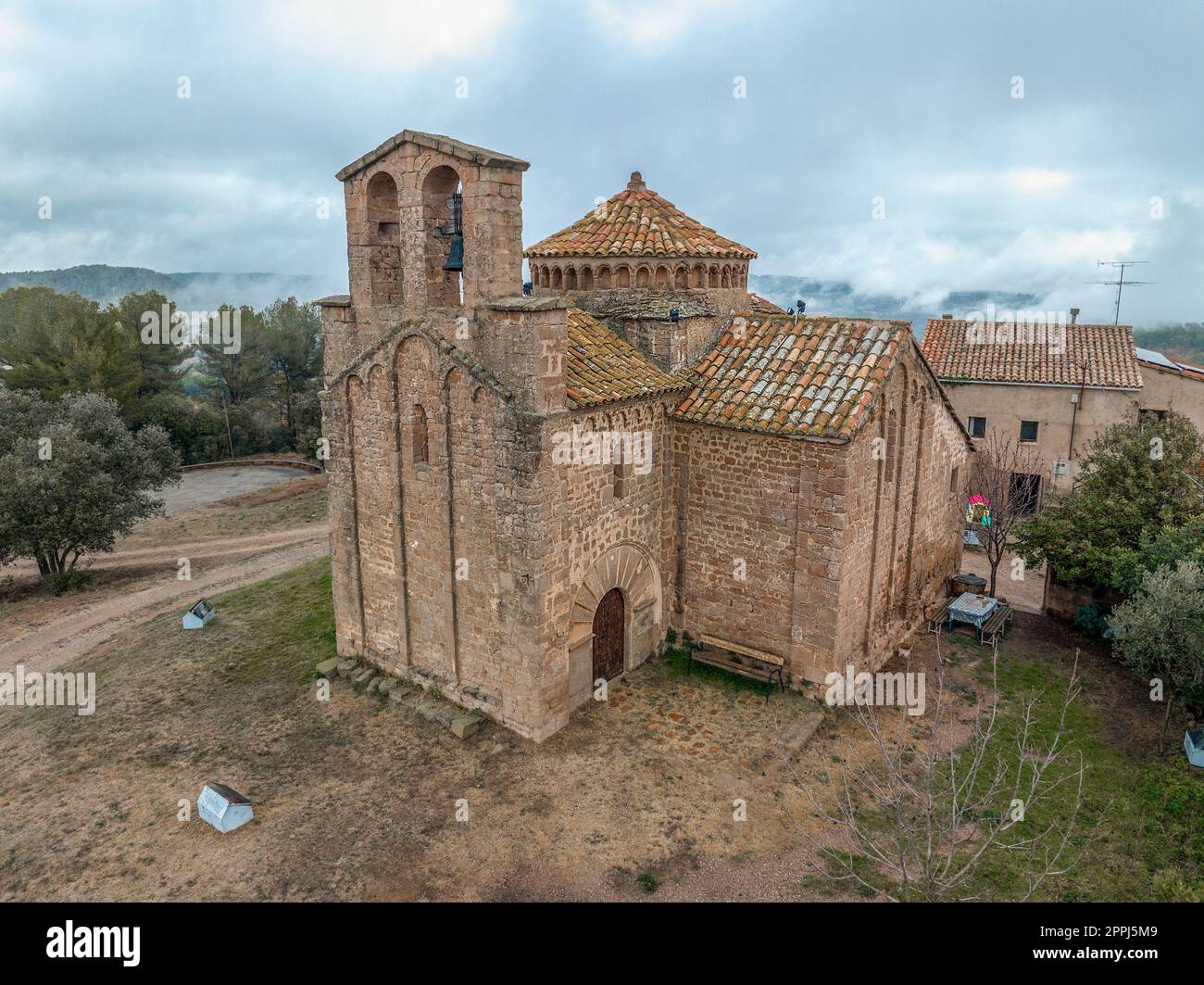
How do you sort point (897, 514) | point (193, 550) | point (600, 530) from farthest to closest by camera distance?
point (193, 550) → point (897, 514) → point (600, 530)

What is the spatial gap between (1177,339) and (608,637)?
10667cm

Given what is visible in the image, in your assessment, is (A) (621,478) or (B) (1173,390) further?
(B) (1173,390)

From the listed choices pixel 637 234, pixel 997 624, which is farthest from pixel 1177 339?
pixel 637 234

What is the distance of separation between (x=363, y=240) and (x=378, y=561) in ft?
19.8

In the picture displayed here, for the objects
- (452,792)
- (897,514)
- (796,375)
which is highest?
(796,375)

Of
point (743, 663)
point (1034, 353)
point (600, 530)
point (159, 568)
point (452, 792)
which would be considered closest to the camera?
point (452, 792)

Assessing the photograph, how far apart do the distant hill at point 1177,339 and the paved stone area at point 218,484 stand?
86.4m

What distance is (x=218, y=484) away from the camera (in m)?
40.8

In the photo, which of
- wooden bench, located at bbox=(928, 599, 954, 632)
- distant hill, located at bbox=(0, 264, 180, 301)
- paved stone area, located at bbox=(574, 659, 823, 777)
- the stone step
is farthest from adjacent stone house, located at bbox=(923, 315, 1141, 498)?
distant hill, located at bbox=(0, 264, 180, 301)

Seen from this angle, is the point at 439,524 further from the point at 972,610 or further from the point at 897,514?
the point at 972,610

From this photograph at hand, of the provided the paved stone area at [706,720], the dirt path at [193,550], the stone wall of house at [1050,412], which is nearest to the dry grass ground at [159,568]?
the dirt path at [193,550]

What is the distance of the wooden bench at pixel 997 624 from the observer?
18000 mm

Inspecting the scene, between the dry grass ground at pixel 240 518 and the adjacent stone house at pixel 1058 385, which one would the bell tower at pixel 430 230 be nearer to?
the dry grass ground at pixel 240 518

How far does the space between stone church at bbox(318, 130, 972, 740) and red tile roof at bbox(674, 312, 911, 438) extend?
55 mm
